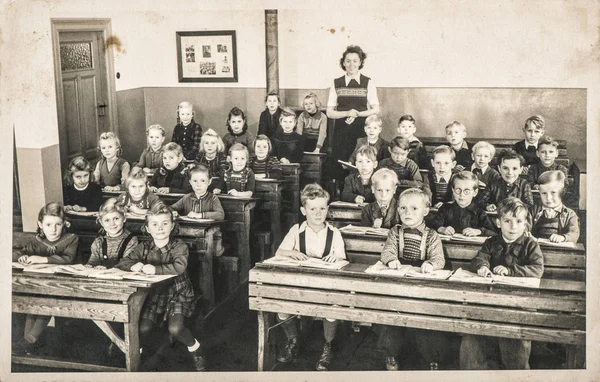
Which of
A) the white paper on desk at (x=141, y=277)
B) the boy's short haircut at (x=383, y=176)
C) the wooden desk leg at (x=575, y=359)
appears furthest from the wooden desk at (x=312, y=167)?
the wooden desk leg at (x=575, y=359)

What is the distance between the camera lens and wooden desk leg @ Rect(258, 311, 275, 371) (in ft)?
8.98

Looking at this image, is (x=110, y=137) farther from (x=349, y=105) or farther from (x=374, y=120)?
(x=374, y=120)

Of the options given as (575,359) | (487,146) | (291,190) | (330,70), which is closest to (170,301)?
(291,190)

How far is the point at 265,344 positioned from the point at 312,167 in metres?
0.92

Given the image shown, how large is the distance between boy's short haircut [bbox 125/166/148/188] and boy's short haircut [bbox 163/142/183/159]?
0.17 meters

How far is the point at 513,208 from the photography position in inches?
106

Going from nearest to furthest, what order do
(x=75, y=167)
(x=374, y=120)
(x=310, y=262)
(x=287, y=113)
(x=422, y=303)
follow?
(x=422, y=303) → (x=310, y=262) → (x=75, y=167) → (x=374, y=120) → (x=287, y=113)

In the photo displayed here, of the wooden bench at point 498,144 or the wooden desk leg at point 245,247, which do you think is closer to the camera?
the wooden bench at point 498,144

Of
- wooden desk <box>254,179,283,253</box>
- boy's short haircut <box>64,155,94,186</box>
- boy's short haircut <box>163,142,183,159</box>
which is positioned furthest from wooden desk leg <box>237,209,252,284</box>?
boy's short haircut <box>64,155,94,186</box>

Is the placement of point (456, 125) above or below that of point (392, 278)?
above

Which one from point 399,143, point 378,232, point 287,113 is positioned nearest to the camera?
point 378,232

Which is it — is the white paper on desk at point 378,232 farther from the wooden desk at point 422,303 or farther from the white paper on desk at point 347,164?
the white paper on desk at point 347,164

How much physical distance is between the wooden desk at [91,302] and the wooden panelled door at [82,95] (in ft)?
1.86

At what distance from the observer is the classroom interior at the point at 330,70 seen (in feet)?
8.82
